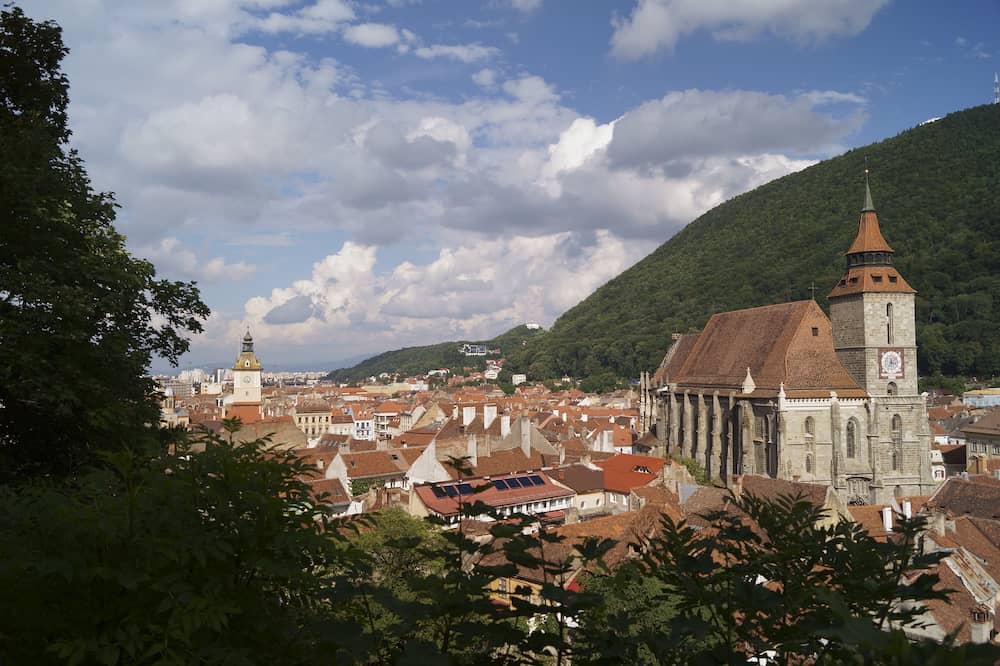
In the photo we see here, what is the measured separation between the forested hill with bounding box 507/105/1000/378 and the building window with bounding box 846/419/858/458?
3580 inches

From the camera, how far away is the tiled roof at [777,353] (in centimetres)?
4750

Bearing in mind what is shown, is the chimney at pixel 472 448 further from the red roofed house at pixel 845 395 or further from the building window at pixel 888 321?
the building window at pixel 888 321

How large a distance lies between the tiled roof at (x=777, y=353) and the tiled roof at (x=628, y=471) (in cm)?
937

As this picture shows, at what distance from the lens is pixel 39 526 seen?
4.73 m

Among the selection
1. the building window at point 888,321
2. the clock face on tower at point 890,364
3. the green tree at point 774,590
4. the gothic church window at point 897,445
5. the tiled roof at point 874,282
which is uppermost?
the tiled roof at point 874,282

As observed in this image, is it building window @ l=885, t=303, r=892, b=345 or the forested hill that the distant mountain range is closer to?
the forested hill

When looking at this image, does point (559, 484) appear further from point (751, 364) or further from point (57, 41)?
point (57, 41)

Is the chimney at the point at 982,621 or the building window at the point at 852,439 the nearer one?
the chimney at the point at 982,621

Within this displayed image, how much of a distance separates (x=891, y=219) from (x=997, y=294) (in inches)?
1335

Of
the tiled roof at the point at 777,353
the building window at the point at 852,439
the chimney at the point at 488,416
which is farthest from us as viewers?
the chimney at the point at 488,416

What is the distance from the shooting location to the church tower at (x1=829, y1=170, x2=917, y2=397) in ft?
154

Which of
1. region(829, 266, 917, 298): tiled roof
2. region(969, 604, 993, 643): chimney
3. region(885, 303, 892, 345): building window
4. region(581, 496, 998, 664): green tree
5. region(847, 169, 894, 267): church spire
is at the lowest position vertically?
region(969, 604, 993, 643): chimney

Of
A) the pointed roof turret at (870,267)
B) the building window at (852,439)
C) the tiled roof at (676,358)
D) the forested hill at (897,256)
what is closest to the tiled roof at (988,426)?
the pointed roof turret at (870,267)

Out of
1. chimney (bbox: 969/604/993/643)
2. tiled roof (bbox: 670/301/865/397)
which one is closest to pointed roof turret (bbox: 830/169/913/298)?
tiled roof (bbox: 670/301/865/397)
